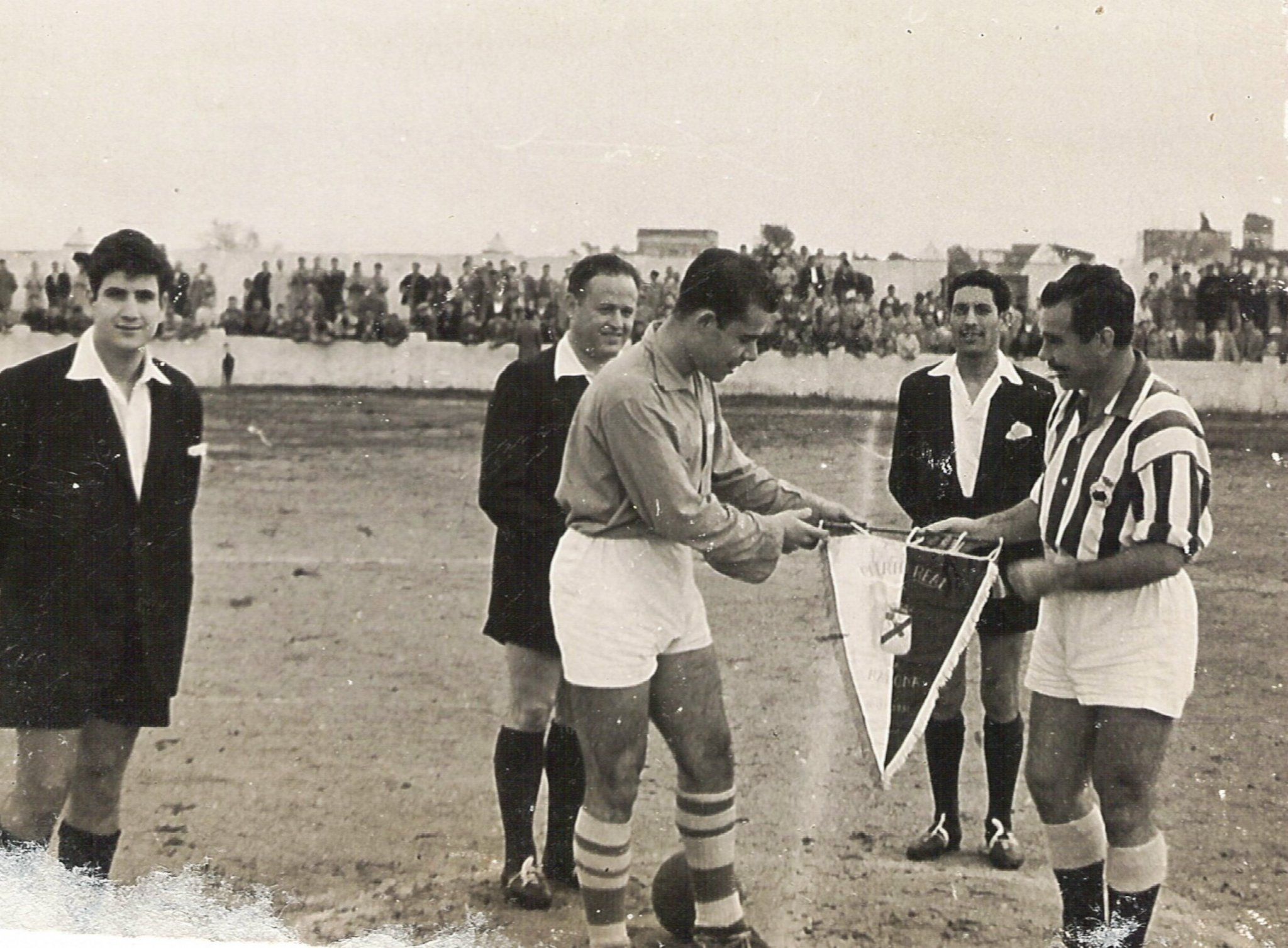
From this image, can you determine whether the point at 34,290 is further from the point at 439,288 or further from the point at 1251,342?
the point at 1251,342

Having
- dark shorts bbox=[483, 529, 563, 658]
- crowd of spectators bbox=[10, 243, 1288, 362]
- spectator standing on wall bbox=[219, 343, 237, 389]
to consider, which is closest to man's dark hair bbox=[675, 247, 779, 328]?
crowd of spectators bbox=[10, 243, 1288, 362]

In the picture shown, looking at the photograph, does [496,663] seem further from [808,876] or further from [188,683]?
[808,876]

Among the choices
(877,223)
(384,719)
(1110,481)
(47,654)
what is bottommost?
(384,719)

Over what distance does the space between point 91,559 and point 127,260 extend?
883 millimetres

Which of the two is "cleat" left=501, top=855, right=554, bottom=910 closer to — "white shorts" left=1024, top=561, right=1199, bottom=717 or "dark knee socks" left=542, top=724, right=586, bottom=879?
"dark knee socks" left=542, top=724, right=586, bottom=879

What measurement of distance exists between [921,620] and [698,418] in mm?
859

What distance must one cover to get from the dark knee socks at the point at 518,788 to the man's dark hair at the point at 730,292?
1.39 meters

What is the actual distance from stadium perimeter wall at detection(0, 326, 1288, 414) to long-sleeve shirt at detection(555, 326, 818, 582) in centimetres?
65

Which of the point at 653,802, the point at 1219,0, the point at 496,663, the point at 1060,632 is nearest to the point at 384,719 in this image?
the point at 496,663

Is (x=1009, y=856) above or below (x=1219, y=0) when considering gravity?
below

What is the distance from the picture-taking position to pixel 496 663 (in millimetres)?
4828

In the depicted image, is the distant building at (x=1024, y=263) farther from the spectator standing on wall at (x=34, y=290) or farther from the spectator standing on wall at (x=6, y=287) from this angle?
the spectator standing on wall at (x=6, y=287)

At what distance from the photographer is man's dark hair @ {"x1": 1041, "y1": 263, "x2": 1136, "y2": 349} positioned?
337 cm

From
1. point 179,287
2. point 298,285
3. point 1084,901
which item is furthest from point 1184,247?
point 179,287
